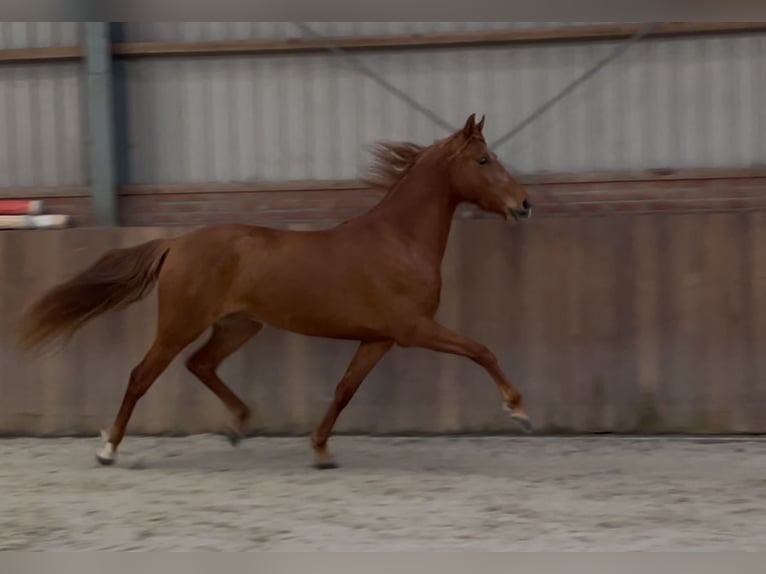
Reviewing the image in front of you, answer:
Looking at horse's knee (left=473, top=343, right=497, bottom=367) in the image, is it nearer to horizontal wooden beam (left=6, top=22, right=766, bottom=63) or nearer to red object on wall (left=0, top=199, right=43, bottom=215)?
horizontal wooden beam (left=6, top=22, right=766, bottom=63)

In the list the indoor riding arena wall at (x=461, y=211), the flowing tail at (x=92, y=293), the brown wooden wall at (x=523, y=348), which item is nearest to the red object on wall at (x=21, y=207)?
the indoor riding arena wall at (x=461, y=211)

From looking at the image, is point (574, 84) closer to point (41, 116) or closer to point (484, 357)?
Answer: point (484, 357)

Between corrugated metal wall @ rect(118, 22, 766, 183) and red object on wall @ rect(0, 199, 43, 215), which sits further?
red object on wall @ rect(0, 199, 43, 215)

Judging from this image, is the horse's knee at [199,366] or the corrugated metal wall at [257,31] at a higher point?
the corrugated metal wall at [257,31]

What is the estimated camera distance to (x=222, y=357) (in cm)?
565

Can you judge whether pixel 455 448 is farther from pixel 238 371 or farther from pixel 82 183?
pixel 82 183

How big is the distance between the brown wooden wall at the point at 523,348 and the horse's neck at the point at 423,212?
2.79ft

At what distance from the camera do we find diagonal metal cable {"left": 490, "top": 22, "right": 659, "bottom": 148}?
255 inches

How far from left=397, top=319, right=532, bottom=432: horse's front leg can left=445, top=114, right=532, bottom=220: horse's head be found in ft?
2.53

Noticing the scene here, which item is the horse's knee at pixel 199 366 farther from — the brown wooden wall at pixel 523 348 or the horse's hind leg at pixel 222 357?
the brown wooden wall at pixel 523 348

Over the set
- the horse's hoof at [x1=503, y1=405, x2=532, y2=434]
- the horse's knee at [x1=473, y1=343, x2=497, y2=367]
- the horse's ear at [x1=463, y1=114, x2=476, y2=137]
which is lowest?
the horse's hoof at [x1=503, y1=405, x2=532, y2=434]

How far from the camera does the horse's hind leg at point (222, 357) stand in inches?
220

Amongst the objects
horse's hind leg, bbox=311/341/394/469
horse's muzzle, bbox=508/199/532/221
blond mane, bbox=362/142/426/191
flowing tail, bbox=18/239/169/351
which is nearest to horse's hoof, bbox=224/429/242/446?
horse's hind leg, bbox=311/341/394/469

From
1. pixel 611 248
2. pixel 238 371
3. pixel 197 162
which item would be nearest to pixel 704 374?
pixel 611 248
